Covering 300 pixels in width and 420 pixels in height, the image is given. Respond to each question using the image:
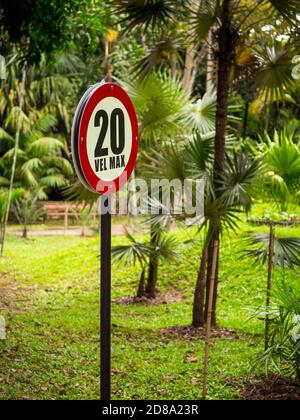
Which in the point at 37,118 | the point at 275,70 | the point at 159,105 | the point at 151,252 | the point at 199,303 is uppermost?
the point at 37,118

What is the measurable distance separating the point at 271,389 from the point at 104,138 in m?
2.74

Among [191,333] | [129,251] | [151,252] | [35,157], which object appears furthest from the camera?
[35,157]

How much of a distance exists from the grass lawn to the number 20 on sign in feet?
6.28

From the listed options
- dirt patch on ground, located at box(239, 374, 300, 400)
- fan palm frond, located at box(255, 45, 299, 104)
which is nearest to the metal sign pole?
dirt patch on ground, located at box(239, 374, 300, 400)

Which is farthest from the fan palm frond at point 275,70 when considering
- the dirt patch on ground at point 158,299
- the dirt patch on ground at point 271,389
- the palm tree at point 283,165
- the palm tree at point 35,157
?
the palm tree at point 35,157

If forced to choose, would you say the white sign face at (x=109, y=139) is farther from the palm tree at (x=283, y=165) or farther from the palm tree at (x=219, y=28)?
the palm tree at (x=283, y=165)

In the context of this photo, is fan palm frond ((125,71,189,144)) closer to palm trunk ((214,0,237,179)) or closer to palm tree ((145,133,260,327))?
palm tree ((145,133,260,327))

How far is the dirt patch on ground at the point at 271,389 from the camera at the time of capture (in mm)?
5004

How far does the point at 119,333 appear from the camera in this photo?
7.62 metres

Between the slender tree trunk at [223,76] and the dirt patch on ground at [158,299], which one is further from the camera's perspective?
A: the dirt patch on ground at [158,299]

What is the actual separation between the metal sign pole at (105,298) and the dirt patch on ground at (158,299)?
611 cm

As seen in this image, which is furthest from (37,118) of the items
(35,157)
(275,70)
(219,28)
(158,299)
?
(219,28)

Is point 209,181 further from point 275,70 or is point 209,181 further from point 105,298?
point 105,298

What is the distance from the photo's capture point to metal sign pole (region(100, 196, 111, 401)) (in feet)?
11.3
